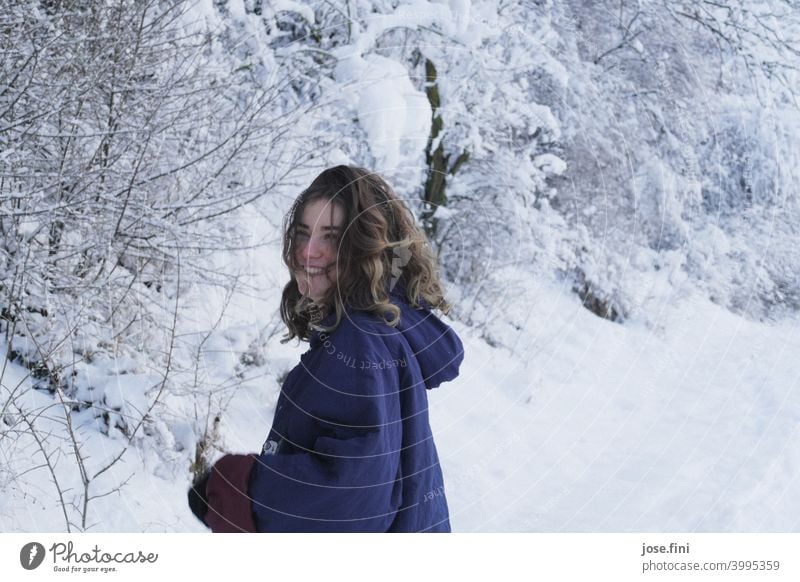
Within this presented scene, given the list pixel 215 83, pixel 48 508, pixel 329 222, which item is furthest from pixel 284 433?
pixel 215 83

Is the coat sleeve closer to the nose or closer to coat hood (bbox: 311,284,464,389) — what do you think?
coat hood (bbox: 311,284,464,389)

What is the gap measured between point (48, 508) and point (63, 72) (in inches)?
53.8

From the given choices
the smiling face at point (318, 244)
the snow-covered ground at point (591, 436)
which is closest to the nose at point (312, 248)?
the smiling face at point (318, 244)

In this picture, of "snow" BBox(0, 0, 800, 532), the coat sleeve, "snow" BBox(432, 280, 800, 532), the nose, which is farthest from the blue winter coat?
"snow" BBox(432, 280, 800, 532)

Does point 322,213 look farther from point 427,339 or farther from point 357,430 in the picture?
point 357,430

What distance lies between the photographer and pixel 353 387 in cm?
108

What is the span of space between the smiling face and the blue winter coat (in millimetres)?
94

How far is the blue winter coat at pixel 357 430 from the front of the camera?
1.08m

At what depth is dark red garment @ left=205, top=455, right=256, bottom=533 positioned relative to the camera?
1.13 meters

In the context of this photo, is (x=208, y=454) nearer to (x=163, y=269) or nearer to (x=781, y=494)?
(x=163, y=269)

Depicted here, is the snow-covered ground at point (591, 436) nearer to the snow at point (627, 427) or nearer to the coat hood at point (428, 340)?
the snow at point (627, 427)

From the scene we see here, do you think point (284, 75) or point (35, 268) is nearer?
point (35, 268)

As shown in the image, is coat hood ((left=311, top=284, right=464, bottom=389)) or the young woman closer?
the young woman

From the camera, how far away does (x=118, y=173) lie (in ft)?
7.74
